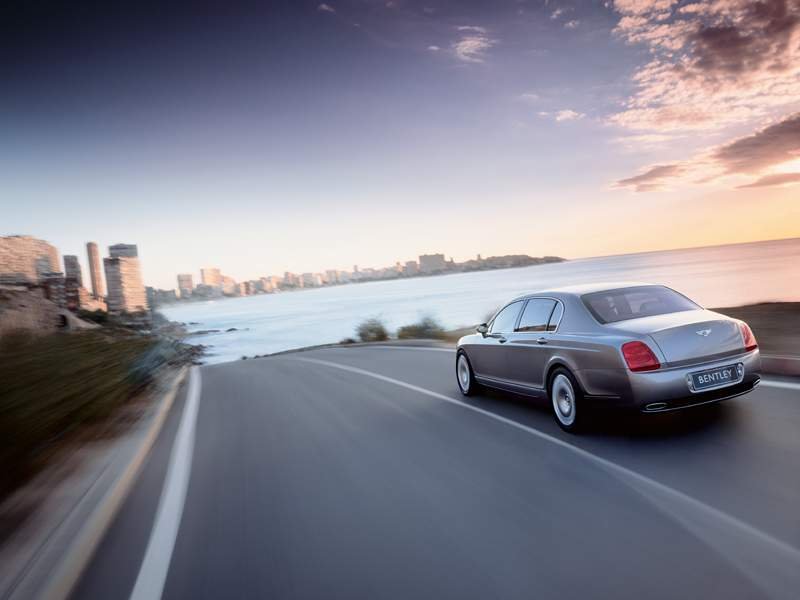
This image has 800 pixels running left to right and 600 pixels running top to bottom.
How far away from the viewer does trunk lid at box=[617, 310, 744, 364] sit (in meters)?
5.23

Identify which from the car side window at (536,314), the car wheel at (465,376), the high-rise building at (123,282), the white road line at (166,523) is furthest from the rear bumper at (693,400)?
the high-rise building at (123,282)

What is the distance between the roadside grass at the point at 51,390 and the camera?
233 inches

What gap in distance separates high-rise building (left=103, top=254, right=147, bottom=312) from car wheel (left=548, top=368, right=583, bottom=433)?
191ft

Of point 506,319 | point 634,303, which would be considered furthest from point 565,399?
point 506,319

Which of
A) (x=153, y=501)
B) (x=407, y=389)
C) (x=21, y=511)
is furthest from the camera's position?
(x=407, y=389)

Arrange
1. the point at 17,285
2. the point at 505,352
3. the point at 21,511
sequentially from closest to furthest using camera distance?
the point at 21,511 < the point at 505,352 < the point at 17,285

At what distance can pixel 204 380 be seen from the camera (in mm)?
14555

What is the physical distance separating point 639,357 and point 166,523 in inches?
169

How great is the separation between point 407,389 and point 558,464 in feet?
15.6

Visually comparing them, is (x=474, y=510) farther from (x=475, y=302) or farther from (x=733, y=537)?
(x=475, y=302)

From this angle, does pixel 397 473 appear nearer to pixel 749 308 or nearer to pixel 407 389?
pixel 407 389

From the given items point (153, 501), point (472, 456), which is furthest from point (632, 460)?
point (153, 501)

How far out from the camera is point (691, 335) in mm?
5309

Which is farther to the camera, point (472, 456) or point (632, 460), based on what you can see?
point (472, 456)
